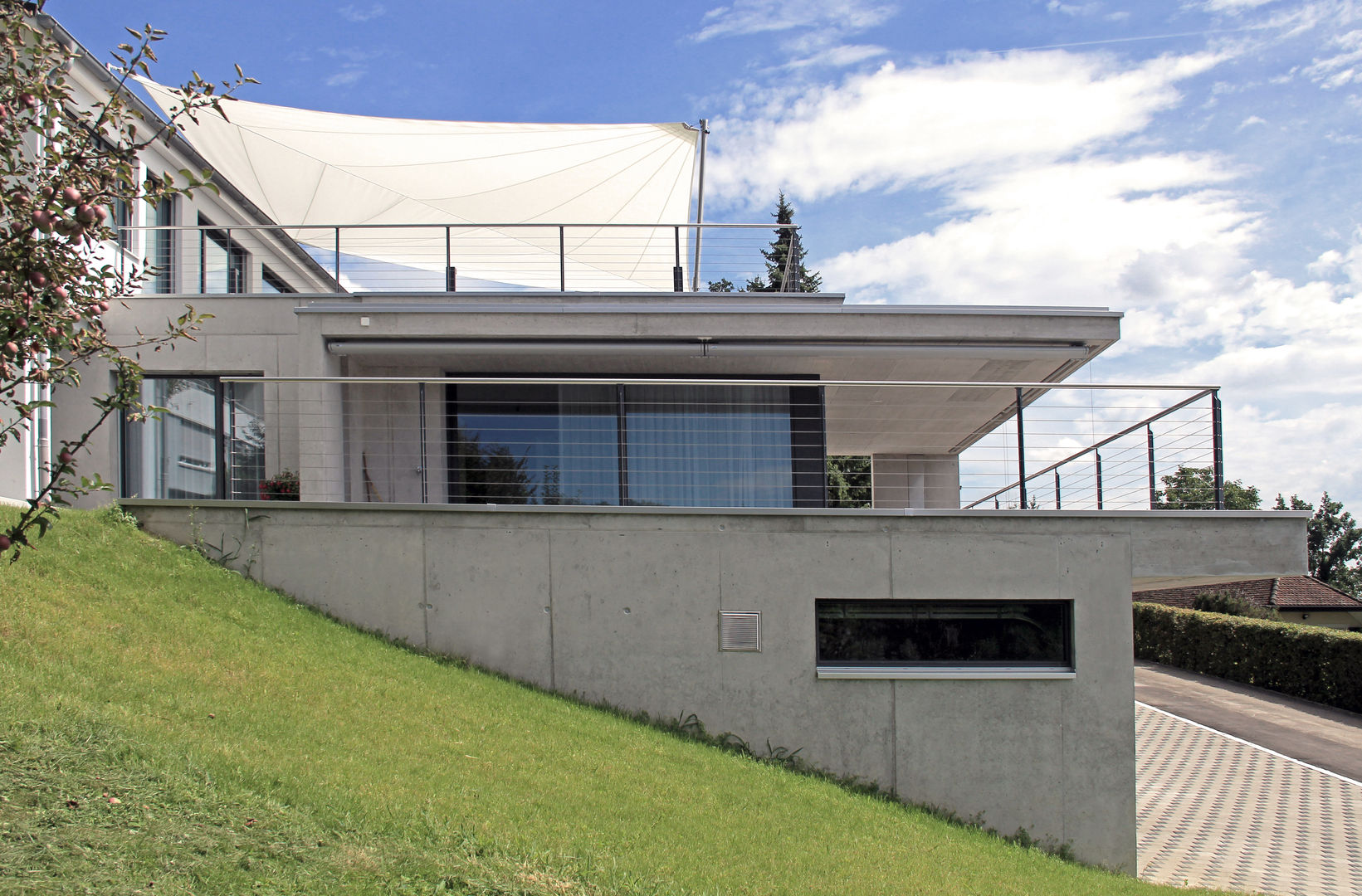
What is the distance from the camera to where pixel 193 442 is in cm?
1183

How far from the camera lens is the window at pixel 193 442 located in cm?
1155

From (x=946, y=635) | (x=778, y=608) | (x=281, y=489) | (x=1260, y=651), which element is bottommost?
(x=1260, y=651)

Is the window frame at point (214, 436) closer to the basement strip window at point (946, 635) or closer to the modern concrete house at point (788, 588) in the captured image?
the modern concrete house at point (788, 588)

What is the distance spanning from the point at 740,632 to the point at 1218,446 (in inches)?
200

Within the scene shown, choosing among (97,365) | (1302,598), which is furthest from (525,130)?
(1302,598)

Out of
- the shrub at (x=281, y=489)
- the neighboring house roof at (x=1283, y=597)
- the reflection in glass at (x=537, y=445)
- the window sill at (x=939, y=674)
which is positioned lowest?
the neighboring house roof at (x=1283, y=597)

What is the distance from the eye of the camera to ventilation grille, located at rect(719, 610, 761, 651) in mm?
9164

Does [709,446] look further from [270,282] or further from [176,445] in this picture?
[270,282]

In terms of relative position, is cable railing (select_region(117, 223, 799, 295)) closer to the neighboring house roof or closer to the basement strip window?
the basement strip window

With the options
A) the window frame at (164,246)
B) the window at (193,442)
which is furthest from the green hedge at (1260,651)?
the window frame at (164,246)

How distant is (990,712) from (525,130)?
14136 millimetres

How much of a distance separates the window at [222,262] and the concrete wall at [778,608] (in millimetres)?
8792

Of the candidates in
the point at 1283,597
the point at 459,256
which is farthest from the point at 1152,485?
the point at 1283,597

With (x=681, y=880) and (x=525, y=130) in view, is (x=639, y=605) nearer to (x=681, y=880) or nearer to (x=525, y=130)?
(x=681, y=880)
